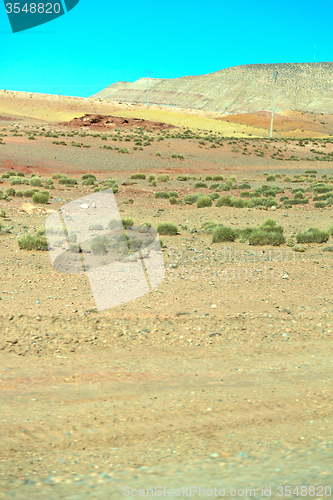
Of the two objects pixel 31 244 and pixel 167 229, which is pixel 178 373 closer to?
pixel 31 244

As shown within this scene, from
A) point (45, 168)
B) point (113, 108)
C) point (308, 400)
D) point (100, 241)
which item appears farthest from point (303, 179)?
point (113, 108)

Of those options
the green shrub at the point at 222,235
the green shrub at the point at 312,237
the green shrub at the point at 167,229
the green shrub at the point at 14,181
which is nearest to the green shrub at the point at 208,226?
the green shrub at the point at 167,229

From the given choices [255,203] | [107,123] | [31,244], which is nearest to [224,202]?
[255,203]

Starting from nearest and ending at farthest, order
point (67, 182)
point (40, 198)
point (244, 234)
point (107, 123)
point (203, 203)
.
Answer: point (244, 234), point (40, 198), point (203, 203), point (67, 182), point (107, 123)

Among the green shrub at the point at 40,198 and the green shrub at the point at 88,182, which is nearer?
the green shrub at the point at 40,198

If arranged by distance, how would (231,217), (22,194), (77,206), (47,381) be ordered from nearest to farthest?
(47,381)
(231,217)
(77,206)
(22,194)

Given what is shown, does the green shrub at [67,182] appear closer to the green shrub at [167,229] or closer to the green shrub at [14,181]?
the green shrub at [14,181]

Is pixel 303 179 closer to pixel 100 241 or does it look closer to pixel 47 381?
pixel 100 241

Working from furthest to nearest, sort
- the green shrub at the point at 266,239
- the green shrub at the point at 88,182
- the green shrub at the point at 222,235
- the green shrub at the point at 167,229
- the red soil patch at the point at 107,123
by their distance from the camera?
the red soil patch at the point at 107,123 → the green shrub at the point at 88,182 → the green shrub at the point at 167,229 → the green shrub at the point at 222,235 → the green shrub at the point at 266,239

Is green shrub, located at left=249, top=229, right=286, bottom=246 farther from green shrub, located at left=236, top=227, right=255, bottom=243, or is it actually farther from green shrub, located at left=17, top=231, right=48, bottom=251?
green shrub, located at left=17, top=231, right=48, bottom=251

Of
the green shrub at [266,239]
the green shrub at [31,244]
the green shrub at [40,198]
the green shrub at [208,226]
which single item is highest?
the green shrub at [40,198]

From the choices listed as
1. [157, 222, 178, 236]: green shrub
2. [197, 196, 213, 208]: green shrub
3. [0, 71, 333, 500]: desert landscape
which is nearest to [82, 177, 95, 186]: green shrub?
[197, 196, 213, 208]: green shrub
